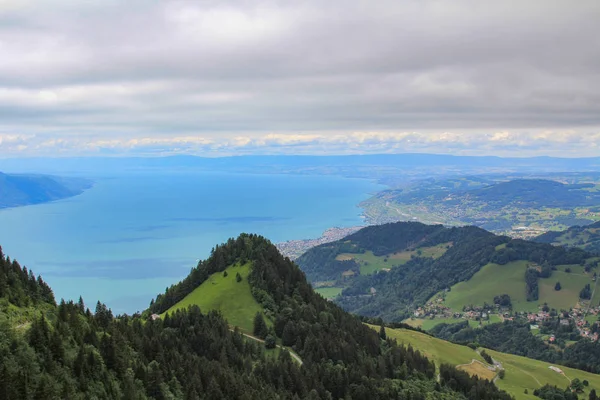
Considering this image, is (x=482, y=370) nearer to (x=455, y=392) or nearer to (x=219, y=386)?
(x=455, y=392)

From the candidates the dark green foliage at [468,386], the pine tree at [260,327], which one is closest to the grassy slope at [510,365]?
the dark green foliage at [468,386]

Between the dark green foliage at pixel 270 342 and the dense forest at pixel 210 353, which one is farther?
the dark green foliage at pixel 270 342

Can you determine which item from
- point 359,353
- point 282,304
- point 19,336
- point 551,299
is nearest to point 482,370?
point 359,353

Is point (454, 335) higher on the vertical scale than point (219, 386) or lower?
lower

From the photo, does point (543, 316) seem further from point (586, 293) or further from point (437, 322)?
point (437, 322)

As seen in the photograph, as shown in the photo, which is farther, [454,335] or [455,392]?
[454,335]

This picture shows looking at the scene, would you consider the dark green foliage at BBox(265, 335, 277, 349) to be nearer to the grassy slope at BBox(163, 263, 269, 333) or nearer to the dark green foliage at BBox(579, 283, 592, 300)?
the grassy slope at BBox(163, 263, 269, 333)

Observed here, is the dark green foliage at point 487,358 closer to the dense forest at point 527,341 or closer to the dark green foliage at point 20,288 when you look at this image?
the dense forest at point 527,341
